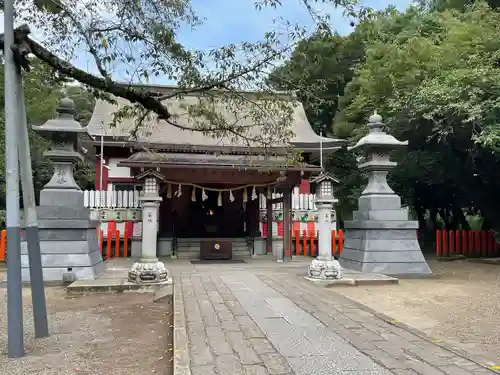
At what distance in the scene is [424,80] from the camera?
13469 millimetres

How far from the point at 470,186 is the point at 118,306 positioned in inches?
574

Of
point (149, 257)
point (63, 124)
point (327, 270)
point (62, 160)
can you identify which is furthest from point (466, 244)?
point (63, 124)

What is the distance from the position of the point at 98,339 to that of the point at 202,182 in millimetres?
8990

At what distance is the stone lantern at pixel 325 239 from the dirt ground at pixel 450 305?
0.62 m

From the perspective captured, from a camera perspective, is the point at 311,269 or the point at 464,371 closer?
the point at 464,371

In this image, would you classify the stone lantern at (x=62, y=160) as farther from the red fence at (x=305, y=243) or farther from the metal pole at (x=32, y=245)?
the red fence at (x=305, y=243)

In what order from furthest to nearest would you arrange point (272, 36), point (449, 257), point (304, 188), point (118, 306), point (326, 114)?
point (326, 114) < point (304, 188) < point (449, 257) < point (118, 306) < point (272, 36)

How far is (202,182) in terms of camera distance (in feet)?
47.6

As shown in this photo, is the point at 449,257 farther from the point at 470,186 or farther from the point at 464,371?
the point at 464,371

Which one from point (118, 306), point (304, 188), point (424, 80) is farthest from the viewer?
point (304, 188)

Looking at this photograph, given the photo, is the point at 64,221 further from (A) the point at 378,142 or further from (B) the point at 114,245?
(A) the point at 378,142

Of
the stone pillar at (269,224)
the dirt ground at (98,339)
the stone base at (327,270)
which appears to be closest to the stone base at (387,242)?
the stone base at (327,270)

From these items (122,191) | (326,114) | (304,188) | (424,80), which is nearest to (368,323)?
(424,80)

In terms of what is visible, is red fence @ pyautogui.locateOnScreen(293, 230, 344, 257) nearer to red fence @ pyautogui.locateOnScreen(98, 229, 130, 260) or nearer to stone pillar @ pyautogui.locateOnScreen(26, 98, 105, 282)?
red fence @ pyautogui.locateOnScreen(98, 229, 130, 260)
